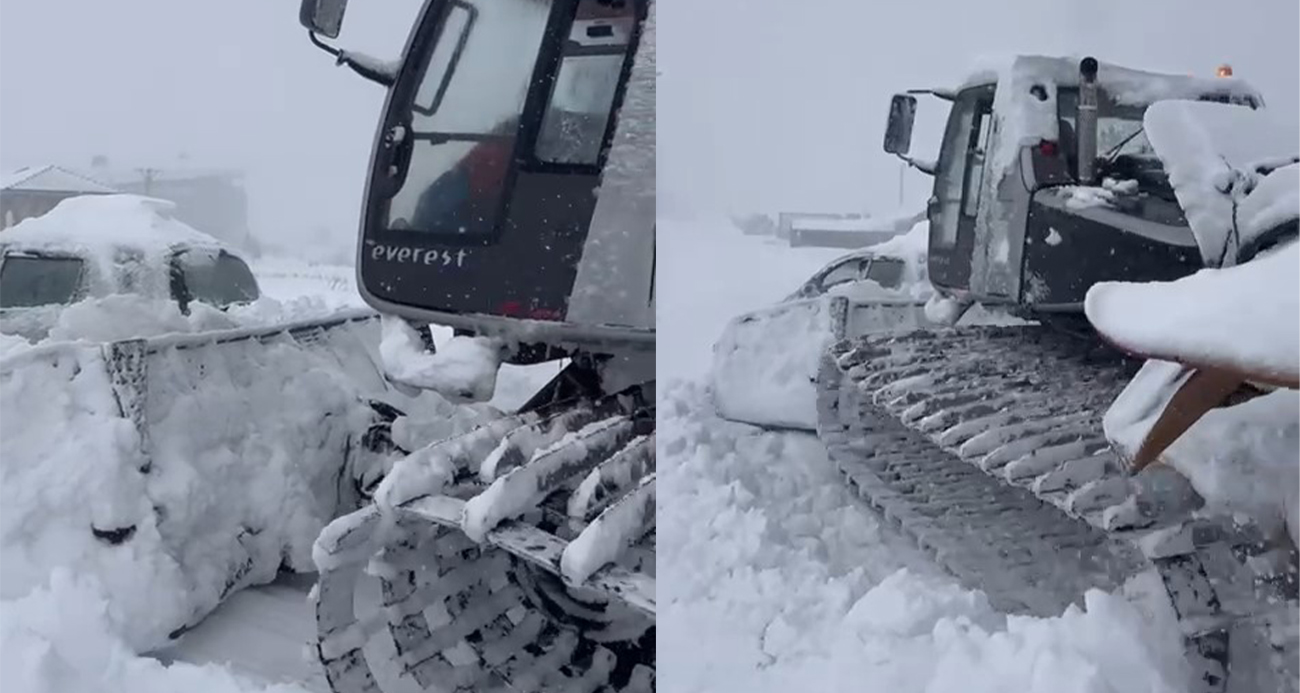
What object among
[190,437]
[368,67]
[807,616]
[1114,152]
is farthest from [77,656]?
[1114,152]

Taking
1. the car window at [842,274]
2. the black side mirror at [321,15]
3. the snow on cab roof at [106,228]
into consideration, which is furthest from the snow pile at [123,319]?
the car window at [842,274]

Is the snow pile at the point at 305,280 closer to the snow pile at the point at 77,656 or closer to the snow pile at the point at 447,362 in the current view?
the snow pile at the point at 447,362

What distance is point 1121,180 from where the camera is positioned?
869 millimetres

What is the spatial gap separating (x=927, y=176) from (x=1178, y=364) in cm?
23

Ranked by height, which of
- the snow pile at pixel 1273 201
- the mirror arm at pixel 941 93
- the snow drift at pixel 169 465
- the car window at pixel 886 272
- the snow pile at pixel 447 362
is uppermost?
the snow pile at pixel 1273 201

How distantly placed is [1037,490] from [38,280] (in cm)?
146

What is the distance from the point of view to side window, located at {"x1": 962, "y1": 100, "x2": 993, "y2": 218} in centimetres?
93

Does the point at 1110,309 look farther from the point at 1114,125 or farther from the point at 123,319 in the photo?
the point at 123,319

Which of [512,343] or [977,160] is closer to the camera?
[977,160]

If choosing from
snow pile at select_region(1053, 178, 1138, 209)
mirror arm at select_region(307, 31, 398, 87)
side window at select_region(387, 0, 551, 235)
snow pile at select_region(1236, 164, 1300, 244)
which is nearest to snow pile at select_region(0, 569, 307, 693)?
side window at select_region(387, 0, 551, 235)

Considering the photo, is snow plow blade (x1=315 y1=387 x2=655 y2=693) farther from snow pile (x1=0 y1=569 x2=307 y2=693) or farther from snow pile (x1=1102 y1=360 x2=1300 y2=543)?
snow pile (x1=1102 y1=360 x2=1300 y2=543)

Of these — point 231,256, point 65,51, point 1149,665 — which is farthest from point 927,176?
point 65,51

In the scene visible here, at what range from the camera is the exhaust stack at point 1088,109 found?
2.70 feet

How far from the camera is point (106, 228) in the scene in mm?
1702
